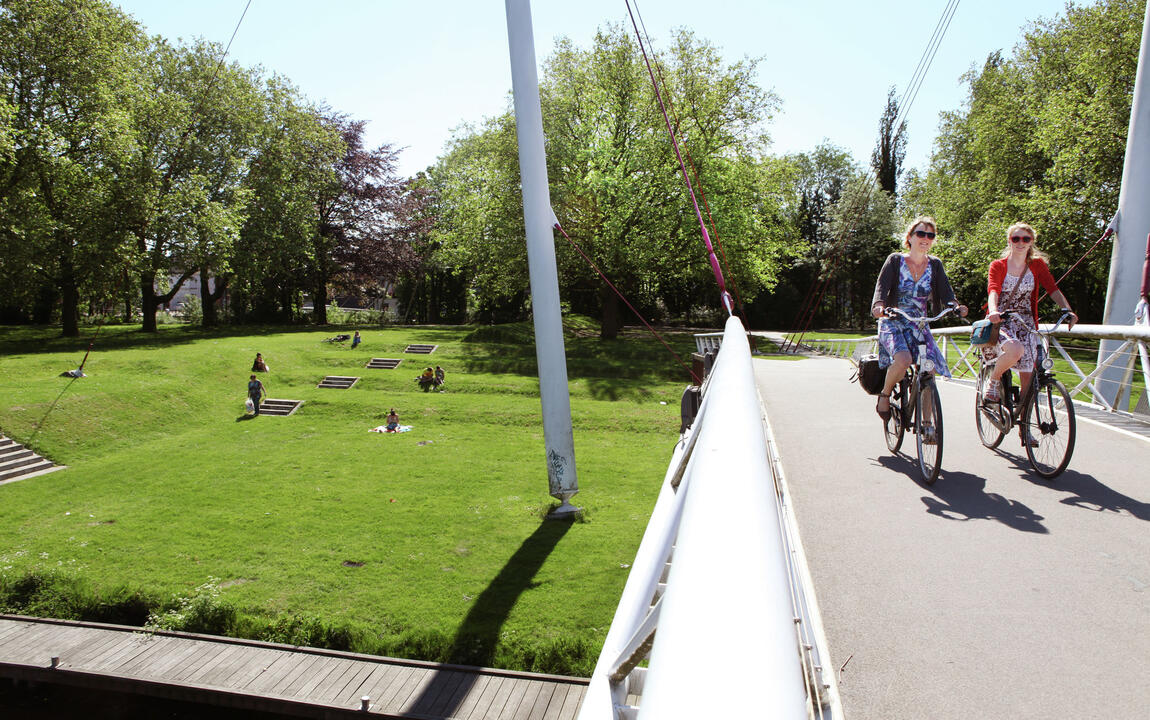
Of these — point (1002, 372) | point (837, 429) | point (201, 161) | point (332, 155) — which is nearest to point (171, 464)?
point (837, 429)

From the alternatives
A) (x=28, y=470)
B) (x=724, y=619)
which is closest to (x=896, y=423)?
(x=724, y=619)

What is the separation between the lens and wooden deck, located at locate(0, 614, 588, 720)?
8828 millimetres

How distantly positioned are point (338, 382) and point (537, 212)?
16.6 m

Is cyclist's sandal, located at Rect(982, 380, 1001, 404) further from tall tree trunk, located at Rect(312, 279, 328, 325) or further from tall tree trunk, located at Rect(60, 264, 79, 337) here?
tall tree trunk, located at Rect(312, 279, 328, 325)

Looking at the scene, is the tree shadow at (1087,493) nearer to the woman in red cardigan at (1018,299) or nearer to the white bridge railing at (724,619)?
the woman in red cardigan at (1018,299)

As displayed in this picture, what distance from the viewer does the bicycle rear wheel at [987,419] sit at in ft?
17.0

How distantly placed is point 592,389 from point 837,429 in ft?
61.8

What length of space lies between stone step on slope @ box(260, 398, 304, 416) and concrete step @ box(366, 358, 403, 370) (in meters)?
5.39

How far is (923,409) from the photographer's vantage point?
4.65 meters

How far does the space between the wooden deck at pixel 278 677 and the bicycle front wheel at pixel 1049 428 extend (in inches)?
239

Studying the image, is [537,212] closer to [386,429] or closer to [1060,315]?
[1060,315]

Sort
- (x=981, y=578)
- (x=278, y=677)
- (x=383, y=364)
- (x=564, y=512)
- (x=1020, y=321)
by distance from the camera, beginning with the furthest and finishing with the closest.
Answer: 1. (x=383, y=364)
2. (x=564, y=512)
3. (x=278, y=677)
4. (x=1020, y=321)
5. (x=981, y=578)

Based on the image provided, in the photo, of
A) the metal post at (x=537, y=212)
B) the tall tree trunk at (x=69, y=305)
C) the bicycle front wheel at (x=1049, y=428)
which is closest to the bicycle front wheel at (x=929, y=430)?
the bicycle front wheel at (x=1049, y=428)

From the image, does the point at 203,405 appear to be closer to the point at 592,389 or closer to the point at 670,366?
the point at 592,389
